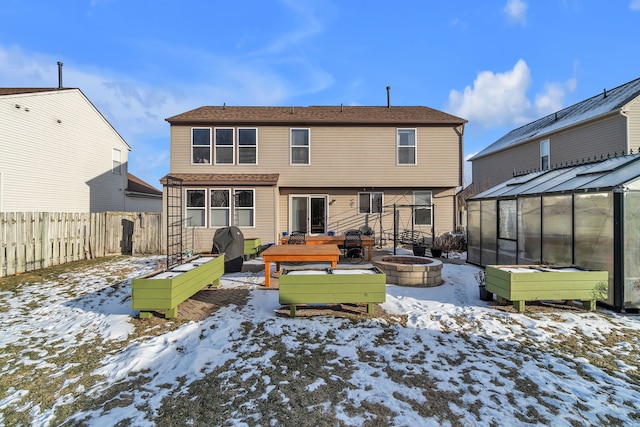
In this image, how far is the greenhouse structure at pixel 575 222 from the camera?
5.45 metres

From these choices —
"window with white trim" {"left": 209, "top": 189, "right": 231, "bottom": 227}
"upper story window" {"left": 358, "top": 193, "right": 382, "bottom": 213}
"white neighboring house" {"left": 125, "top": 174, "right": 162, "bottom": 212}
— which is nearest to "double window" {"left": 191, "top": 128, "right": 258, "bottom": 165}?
"window with white trim" {"left": 209, "top": 189, "right": 231, "bottom": 227}

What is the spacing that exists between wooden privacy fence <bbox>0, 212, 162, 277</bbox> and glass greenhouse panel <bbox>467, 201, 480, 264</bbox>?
11.9m

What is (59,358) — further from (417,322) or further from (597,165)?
(597,165)

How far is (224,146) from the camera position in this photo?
13.5 meters

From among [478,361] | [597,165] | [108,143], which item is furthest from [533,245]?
[108,143]

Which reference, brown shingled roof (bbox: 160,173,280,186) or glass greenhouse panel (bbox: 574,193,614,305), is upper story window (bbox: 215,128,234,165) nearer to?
brown shingled roof (bbox: 160,173,280,186)

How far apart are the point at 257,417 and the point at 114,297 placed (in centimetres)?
539

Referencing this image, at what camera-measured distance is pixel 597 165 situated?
23.8 feet

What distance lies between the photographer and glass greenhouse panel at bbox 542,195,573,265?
6441 mm

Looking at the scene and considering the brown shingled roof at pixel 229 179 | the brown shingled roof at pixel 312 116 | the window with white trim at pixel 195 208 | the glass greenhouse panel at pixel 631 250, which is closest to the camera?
the glass greenhouse panel at pixel 631 250

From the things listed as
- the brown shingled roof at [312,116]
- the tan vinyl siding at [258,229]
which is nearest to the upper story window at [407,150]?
the brown shingled roof at [312,116]

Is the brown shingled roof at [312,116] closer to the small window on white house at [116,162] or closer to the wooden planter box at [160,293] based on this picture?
the small window on white house at [116,162]

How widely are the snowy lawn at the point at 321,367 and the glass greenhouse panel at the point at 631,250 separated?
1.79 feet

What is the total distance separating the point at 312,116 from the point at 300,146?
1517mm
